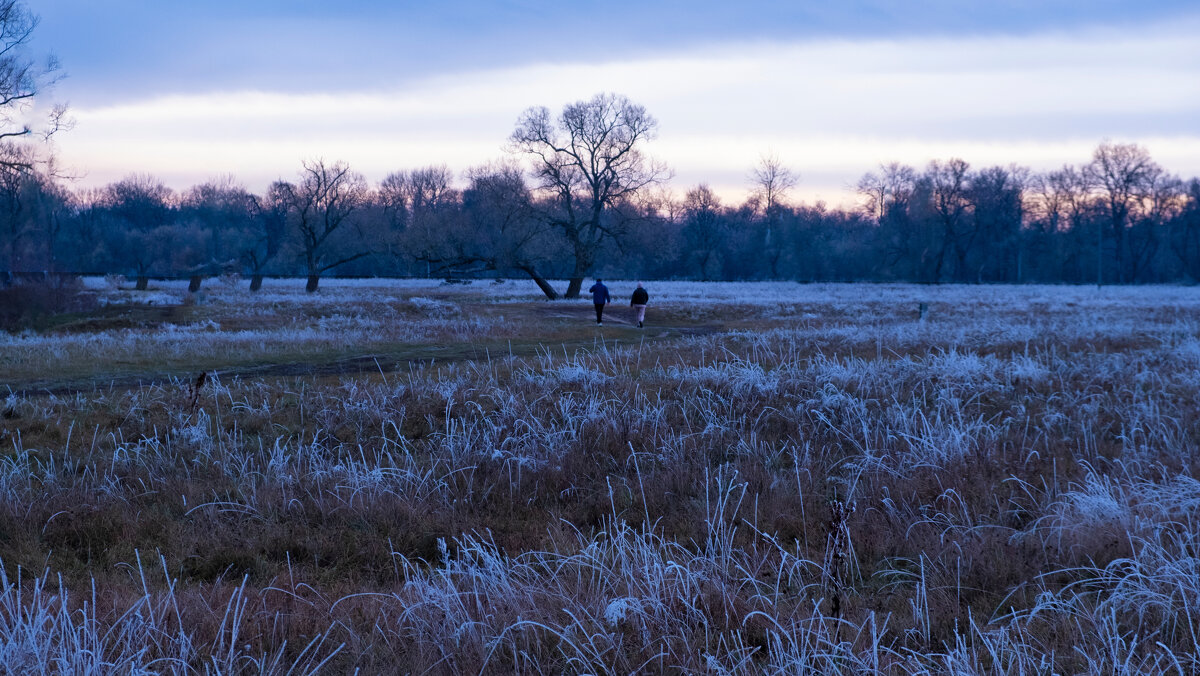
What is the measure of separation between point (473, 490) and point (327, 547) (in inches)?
58.2

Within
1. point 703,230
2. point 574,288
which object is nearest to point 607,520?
point 574,288

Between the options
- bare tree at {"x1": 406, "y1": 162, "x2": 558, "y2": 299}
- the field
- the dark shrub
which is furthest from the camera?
bare tree at {"x1": 406, "y1": 162, "x2": 558, "y2": 299}

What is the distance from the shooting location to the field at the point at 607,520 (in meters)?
4.23

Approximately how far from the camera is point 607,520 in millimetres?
6672

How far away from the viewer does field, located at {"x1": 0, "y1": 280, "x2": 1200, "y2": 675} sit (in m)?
4.23

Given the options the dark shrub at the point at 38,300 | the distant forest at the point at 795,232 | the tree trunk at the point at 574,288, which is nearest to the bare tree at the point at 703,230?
the distant forest at the point at 795,232

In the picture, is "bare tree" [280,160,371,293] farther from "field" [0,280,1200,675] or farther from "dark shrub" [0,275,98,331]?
"field" [0,280,1200,675]

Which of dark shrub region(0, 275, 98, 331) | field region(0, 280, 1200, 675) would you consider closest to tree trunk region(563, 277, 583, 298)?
dark shrub region(0, 275, 98, 331)

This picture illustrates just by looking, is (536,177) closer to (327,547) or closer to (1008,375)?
(1008,375)

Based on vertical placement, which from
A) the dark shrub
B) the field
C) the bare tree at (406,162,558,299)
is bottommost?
the field

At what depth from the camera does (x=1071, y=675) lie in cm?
398

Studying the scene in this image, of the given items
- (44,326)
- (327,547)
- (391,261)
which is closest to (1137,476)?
(327,547)

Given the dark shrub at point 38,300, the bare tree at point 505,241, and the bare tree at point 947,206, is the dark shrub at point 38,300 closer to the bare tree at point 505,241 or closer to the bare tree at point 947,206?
the bare tree at point 505,241

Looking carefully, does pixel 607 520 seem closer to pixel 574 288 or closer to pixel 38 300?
pixel 38 300
